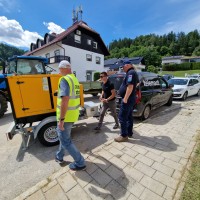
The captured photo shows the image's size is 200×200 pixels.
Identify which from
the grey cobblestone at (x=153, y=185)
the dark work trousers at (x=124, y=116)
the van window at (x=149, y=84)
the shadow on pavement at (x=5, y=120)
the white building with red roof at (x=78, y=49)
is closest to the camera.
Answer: the grey cobblestone at (x=153, y=185)

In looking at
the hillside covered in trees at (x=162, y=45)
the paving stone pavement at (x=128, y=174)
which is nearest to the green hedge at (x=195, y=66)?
the hillside covered in trees at (x=162, y=45)

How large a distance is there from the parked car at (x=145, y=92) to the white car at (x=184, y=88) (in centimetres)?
344

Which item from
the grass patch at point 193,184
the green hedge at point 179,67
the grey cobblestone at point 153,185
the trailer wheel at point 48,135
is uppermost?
the green hedge at point 179,67

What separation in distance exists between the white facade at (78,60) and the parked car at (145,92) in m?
16.0

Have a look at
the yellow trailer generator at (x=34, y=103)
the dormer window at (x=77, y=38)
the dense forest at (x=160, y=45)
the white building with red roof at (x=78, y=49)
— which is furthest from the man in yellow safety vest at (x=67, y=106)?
the dense forest at (x=160, y=45)

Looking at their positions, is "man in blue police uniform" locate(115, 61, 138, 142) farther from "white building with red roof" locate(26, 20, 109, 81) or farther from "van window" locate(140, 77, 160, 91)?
"white building with red roof" locate(26, 20, 109, 81)

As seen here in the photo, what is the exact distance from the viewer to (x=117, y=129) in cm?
458

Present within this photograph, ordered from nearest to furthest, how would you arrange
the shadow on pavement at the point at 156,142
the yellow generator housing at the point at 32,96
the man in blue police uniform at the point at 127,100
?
the yellow generator housing at the point at 32,96, the man in blue police uniform at the point at 127,100, the shadow on pavement at the point at 156,142

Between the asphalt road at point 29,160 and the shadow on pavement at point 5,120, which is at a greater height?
the asphalt road at point 29,160

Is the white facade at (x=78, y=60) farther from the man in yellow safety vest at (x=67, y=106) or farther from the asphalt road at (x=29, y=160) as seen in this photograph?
the man in yellow safety vest at (x=67, y=106)

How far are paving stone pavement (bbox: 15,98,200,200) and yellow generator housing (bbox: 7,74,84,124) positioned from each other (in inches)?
62.1

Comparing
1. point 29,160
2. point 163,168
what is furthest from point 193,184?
point 29,160

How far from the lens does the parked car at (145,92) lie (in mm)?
4961

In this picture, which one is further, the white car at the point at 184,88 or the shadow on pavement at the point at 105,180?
the white car at the point at 184,88
